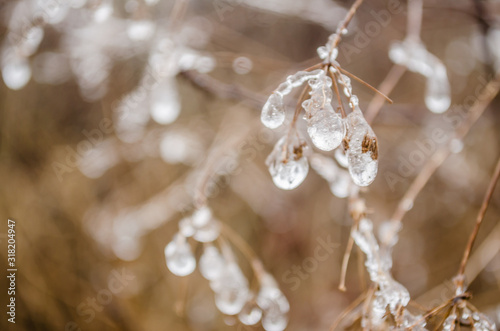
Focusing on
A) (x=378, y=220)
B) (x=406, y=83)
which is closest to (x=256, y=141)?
(x=378, y=220)

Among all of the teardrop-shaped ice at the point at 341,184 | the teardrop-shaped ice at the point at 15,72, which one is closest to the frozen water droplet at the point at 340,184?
the teardrop-shaped ice at the point at 341,184

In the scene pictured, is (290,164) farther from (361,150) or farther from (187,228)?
(187,228)

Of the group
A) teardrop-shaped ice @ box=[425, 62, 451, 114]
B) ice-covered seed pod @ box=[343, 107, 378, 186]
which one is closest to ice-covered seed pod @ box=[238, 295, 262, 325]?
ice-covered seed pod @ box=[343, 107, 378, 186]

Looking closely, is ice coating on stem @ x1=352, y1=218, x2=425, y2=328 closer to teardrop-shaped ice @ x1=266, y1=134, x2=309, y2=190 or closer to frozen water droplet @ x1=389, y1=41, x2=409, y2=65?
teardrop-shaped ice @ x1=266, y1=134, x2=309, y2=190

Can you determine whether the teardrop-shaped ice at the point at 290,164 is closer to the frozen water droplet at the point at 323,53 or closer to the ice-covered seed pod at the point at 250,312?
the frozen water droplet at the point at 323,53

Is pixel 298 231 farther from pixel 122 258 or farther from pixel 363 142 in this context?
pixel 363 142

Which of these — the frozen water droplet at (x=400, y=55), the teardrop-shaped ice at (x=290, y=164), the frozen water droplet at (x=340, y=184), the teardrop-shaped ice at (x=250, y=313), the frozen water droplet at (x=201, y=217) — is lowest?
the teardrop-shaped ice at (x=250, y=313)

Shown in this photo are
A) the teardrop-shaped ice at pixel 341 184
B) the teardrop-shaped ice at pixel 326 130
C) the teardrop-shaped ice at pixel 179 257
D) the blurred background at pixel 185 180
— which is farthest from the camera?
the blurred background at pixel 185 180
